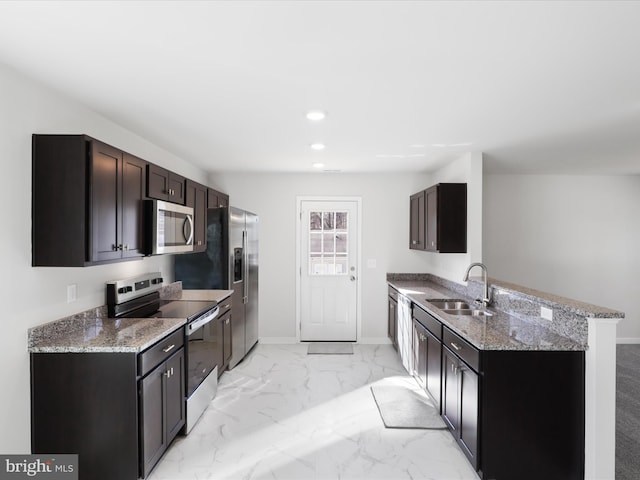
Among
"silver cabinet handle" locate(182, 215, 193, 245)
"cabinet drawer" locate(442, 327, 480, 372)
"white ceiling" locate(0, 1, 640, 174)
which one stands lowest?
"cabinet drawer" locate(442, 327, 480, 372)

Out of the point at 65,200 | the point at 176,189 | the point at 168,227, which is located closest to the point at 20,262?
the point at 65,200

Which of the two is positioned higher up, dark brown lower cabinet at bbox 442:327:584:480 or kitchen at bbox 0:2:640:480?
kitchen at bbox 0:2:640:480

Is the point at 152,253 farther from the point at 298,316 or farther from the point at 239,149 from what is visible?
the point at 298,316

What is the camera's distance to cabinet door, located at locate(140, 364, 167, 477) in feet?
7.43

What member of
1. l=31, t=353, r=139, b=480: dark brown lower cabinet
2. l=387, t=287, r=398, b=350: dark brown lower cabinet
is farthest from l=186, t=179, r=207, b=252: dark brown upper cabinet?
l=387, t=287, r=398, b=350: dark brown lower cabinet

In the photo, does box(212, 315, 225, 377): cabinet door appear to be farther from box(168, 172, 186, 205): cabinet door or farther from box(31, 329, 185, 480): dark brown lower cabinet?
box(31, 329, 185, 480): dark brown lower cabinet

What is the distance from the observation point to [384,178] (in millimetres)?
5578

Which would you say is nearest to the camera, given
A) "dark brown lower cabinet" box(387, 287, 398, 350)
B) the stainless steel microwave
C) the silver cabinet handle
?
the stainless steel microwave

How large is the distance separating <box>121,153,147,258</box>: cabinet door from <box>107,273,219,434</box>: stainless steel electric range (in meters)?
0.47

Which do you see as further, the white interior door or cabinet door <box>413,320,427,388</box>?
the white interior door

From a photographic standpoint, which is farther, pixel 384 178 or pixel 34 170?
pixel 384 178

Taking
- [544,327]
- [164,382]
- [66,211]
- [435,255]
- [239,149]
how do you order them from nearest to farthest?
[66,211] < [164,382] < [544,327] < [239,149] < [435,255]

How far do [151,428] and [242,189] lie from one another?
368 centimetres

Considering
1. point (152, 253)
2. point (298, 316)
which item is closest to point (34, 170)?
point (152, 253)
